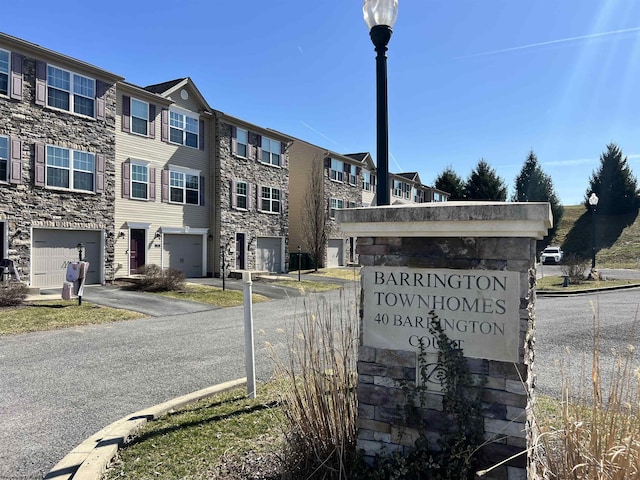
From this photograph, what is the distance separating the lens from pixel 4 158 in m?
14.9

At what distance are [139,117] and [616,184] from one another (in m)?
52.4

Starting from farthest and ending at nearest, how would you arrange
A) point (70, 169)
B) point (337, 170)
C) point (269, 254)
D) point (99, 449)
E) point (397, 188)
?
point (397, 188) < point (337, 170) < point (269, 254) < point (70, 169) < point (99, 449)

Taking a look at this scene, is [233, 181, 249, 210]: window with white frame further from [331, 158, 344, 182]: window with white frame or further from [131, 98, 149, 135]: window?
[331, 158, 344, 182]: window with white frame

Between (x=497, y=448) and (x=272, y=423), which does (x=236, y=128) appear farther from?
(x=497, y=448)

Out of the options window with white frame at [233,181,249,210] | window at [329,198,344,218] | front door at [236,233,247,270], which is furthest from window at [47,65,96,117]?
window at [329,198,344,218]

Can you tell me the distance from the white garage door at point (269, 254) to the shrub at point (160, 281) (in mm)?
9238

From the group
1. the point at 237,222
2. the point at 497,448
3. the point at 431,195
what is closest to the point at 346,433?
the point at 497,448

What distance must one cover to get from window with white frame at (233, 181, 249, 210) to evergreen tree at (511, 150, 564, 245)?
1548 inches

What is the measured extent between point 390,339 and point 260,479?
4.49 ft

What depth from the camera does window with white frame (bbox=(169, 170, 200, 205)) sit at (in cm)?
2138

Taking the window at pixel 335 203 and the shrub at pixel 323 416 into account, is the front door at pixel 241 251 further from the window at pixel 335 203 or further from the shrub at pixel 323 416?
the shrub at pixel 323 416

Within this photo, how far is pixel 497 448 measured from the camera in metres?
2.41

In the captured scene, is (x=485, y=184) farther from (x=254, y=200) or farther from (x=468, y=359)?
(x=468, y=359)

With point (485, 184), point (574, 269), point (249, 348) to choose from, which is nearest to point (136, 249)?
point (249, 348)
